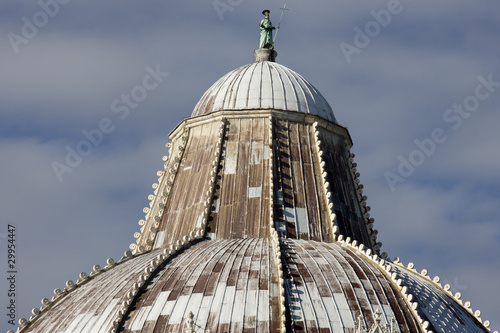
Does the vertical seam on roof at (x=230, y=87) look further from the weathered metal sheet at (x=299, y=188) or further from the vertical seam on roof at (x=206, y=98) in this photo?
the weathered metal sheet at (x=299, y=188)

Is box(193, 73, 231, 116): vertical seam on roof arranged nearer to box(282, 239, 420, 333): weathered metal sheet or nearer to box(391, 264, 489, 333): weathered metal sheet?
box(282, 239, 420, 333): weathered metal sheet

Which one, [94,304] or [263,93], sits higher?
[263,93]

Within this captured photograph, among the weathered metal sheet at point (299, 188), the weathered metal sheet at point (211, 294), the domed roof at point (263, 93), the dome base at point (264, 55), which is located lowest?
the weathered metal sheet at point (211, 294)

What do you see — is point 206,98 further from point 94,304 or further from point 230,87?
point 94,304

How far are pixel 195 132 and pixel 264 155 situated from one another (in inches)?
205

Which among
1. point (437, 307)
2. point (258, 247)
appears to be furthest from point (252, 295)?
point (437, 307)

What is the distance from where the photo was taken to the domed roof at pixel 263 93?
2601 inches

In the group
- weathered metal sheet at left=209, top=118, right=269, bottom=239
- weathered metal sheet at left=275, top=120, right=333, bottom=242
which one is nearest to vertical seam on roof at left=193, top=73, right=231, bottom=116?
weathered metal sheet at left=209, top=118, right=269, bottom=239

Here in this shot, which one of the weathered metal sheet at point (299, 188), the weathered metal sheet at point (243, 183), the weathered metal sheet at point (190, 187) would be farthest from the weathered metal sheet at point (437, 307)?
the weathered metal sheet at point (190, 187)

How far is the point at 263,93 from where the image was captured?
66.4 meters

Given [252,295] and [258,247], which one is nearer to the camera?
[252,295]

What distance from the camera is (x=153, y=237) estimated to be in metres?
63.1

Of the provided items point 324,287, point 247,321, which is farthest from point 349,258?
point 247,321

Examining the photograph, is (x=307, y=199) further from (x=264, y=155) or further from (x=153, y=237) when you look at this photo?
(x=153, y=237)
